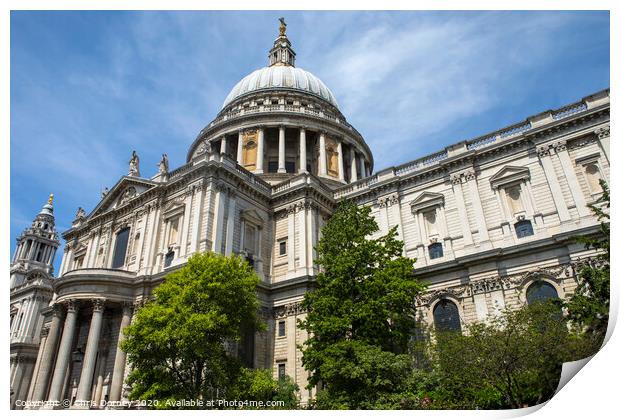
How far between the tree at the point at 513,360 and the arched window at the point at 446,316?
30.7ft

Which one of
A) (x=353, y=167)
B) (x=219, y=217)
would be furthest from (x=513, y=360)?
(x=353, y=167)

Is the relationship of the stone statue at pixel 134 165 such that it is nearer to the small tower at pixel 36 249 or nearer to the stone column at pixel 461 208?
the stone column at pixel 461 208

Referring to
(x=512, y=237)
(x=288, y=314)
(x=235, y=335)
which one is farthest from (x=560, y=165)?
(x=235, y=335)

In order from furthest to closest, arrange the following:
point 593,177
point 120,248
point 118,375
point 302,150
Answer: point 302,150 → point 120,248 → point 118,375 → point 593,177

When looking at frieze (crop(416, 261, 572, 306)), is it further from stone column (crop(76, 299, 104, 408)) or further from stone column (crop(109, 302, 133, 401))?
stone column (crop(76, 299, 104, 408))

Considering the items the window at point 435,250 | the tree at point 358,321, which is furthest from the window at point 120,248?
the window at point 435,250

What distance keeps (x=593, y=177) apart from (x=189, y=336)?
23.9 m

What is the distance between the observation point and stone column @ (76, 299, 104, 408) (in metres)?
25.1

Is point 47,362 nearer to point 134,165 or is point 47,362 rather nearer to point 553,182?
point 134,165

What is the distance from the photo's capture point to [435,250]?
2970cm

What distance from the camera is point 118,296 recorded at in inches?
1121

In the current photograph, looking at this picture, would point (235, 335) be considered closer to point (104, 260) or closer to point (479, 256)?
point (479, 256)

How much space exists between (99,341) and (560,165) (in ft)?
103

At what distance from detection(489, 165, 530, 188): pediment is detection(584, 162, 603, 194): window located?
10.7 ft
